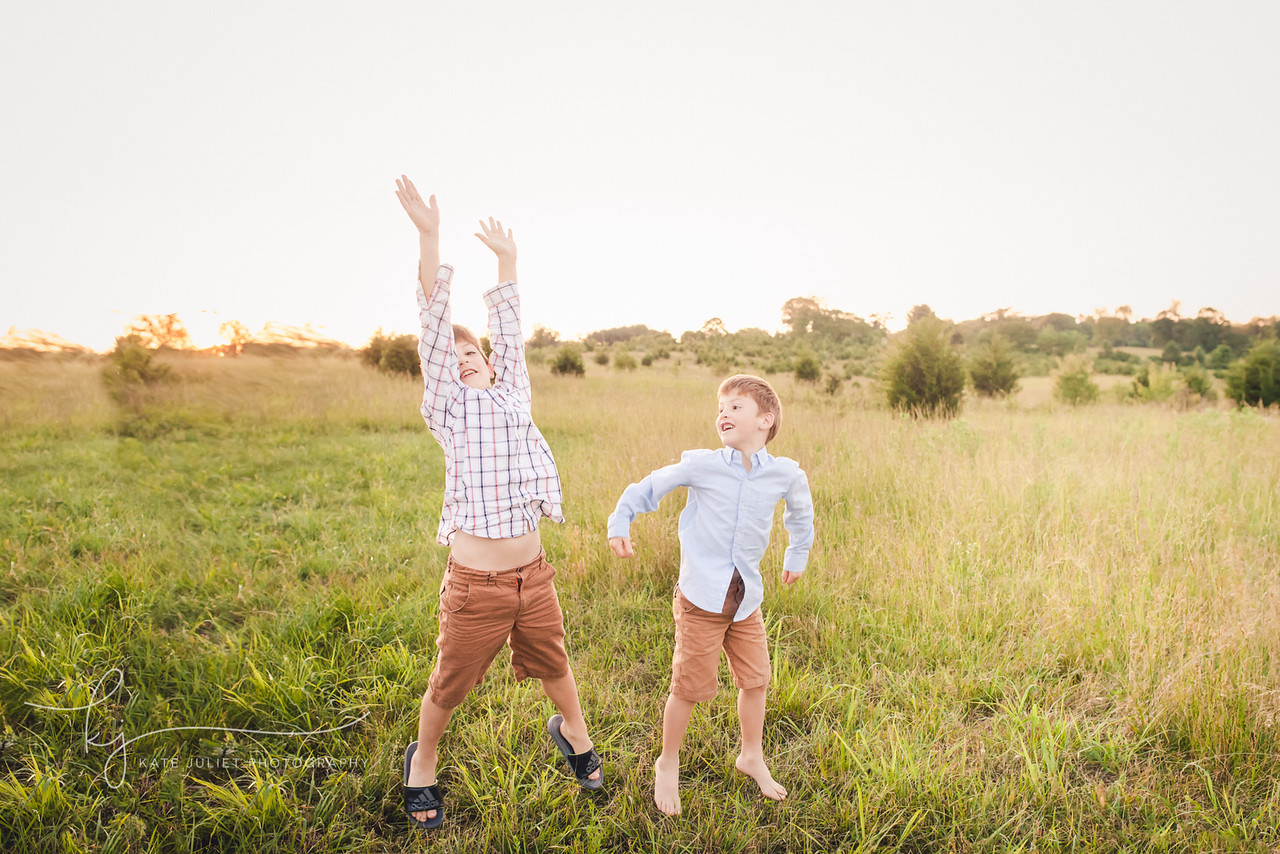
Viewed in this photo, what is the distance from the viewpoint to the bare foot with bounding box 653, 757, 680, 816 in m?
2.16

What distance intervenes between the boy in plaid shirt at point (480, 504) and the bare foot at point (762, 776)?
61 centimetres

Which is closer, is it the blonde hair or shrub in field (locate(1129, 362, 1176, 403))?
the blonde hair

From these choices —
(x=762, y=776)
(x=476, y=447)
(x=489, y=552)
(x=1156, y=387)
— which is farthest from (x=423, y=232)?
(x=1156, y=387)

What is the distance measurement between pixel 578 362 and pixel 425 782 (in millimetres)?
20056

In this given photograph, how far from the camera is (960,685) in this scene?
2848 millimetres

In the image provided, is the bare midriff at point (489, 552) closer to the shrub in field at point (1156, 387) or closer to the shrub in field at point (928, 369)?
the shrub in field at point (928, 369)

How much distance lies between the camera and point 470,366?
214 centimetres

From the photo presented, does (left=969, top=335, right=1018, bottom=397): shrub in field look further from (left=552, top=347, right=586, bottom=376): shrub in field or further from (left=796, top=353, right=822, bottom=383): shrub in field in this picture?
(left=552, top=347, right=586, bottom=376): shrub in field

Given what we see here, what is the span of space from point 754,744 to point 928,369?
11586 millimetres

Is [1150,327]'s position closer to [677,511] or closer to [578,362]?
[578,362]

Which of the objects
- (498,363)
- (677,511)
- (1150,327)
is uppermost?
(1150,327)

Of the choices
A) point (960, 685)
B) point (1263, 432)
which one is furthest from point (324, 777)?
point (1263, 432)

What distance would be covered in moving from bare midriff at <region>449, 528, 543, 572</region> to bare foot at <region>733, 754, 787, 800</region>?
4.03 ft

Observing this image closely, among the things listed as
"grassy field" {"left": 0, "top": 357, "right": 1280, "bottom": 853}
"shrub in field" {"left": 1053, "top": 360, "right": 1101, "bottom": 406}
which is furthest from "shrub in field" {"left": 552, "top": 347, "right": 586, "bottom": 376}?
"grassy field" {"left": 0, "top": 357, "right": 1280, "bottom": 853}
